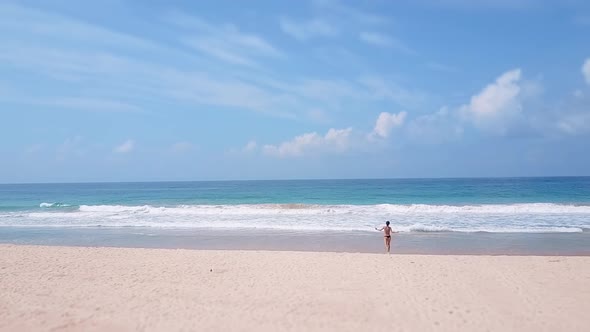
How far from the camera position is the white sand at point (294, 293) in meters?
6.81

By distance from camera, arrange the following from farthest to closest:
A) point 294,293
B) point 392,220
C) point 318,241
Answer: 1. point 392,220
2. point 318,241
3. point 294,293

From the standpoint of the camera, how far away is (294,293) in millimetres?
8344

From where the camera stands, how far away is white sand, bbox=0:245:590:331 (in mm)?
6812

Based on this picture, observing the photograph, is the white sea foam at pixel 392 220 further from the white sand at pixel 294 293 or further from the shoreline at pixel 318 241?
the white sand at pixel 294 293

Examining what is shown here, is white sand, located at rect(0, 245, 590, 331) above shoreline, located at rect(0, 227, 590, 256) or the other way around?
above

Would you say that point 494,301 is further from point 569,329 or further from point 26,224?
point 26,224

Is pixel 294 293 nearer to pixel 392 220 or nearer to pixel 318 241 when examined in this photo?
pixel 318 241

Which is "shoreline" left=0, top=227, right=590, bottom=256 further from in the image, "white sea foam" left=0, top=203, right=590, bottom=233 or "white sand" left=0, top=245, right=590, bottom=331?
"white sand" left=0, top=245, right=590, bottom=331

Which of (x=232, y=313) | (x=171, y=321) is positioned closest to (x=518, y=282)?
(x=232, y=313)

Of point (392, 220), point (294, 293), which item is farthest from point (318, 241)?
point (392, 220)

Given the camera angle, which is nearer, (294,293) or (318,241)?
(294,293)

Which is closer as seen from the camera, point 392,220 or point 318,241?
point 318,241

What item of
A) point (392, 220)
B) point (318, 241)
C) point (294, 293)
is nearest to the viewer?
point (294, 293)

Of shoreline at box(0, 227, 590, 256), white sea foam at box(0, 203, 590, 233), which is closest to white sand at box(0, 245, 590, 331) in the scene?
shoreline at box(0, 227, 590, 256)
